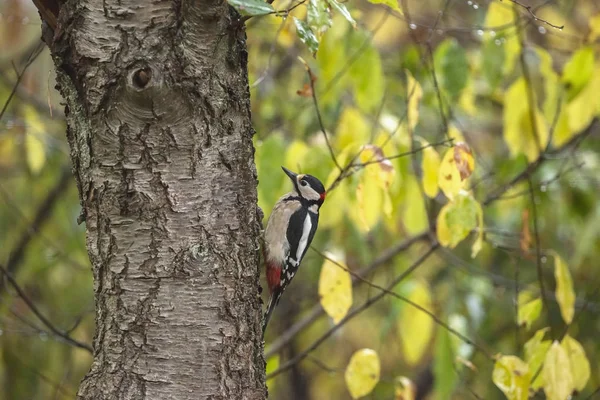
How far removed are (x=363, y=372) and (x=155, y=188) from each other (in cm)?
123

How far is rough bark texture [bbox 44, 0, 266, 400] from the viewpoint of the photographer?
1.94 m

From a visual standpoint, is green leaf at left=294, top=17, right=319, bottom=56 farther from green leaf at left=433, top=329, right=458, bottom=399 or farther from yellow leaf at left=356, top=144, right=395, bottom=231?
green leaf at left=433, top=329, right=458, bottom=399

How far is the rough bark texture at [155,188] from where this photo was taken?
1944 mm

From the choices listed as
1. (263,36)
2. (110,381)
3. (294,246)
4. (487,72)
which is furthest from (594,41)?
(110,381)

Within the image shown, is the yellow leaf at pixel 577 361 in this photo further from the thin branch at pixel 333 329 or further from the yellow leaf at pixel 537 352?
the thin branch at pixel 333 329

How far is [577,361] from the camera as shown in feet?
9.00

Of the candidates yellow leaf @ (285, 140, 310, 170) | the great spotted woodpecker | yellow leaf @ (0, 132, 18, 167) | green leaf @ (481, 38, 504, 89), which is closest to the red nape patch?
the great spotted woodpecker

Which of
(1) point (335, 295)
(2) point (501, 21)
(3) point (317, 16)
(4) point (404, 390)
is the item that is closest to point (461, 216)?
(1) point (335, 295)

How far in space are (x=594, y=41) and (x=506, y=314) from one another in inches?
88.6

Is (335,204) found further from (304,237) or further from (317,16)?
(317,16)

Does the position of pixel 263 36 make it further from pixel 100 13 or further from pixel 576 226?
pixel 100 13

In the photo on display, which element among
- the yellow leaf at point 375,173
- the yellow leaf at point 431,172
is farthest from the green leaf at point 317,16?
the yellow leaf at point 431,172

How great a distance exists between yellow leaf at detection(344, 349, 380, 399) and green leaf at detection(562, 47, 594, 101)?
1.51m

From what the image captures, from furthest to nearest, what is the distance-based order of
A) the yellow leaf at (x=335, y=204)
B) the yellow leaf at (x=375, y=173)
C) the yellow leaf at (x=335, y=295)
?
the yellow leaf at (x=335, y=204) < the yellow leaf at (x=335, y=295) < the yellow leaf at (x=375, y=173)
